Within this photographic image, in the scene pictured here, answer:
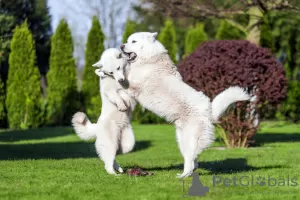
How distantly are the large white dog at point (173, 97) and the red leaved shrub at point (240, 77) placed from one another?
18.8 feet

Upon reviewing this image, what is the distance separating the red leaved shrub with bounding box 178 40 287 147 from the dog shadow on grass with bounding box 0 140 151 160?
2499mm

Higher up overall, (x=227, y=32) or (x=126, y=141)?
(x=227, y=32)

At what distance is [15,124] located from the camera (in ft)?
71.9

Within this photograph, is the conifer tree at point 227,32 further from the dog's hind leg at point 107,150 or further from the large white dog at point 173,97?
the dog's hind leg at point 107,150

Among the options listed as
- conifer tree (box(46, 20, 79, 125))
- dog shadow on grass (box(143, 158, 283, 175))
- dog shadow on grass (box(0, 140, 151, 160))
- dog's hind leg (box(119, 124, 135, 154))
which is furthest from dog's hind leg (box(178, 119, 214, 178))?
conifer tree (box(46, 20, 79, 125))

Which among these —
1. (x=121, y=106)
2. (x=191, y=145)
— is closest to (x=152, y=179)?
(x=191, y=145)

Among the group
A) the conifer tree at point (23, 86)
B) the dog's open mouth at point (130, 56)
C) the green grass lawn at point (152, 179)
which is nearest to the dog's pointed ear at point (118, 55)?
the dog's open mouth at point (130, 56)

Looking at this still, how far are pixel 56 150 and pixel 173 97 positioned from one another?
24.0 ft

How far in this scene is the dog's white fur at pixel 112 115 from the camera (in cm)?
671

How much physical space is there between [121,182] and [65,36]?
701 inches

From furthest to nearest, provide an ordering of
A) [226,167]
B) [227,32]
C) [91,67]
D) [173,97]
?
[227,32] → [91,67] → [226,167] → [173,97]

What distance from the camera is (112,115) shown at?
271 inches

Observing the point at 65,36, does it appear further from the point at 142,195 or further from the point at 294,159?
the point at 142,195

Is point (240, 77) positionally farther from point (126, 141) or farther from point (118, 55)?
point (118, 55)
